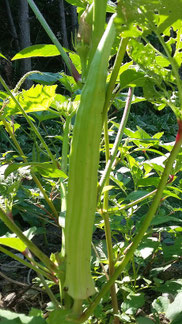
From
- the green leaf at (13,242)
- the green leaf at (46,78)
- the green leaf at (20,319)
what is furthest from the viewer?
the green leaf at (46,78)

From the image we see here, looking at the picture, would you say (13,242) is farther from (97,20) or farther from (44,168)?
(97,20)

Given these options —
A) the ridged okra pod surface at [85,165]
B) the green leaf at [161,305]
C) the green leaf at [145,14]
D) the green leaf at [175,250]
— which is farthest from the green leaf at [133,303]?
the green leaf at [145,14]

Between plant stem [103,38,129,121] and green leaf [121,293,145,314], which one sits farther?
green leaf [121,293,145,314]

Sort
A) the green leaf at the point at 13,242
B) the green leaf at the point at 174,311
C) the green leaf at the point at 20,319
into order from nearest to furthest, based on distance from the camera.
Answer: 1. the green leaf at the point at 20,319
2. the green leaf at the point at 13,242
3. the green leaf at the point at 174,311

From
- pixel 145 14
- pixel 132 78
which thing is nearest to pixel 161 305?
pixel 132 78

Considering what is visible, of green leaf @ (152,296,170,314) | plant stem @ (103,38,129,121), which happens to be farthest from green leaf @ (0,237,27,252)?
green leaf @ (152,296,170,314)

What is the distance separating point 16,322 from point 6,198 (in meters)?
0.22

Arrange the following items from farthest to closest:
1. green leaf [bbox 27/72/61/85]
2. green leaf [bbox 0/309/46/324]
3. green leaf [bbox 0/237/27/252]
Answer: green leaf [bbox 27/72/61/85] < green leaf [bbox 0/237/27/252] < green leaf [bbox 0/309/46/324]

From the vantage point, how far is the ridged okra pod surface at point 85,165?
46 centimetres

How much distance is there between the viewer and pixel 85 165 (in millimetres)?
471

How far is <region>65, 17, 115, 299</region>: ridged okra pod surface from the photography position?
1.53ft

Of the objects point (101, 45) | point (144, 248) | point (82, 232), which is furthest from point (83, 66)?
point (144, 248)

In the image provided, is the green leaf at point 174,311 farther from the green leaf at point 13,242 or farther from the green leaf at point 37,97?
the green leaf at point 37,97

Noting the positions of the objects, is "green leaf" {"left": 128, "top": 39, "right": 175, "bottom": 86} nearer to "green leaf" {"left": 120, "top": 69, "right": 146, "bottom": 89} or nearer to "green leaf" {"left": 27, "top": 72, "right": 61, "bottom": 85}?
"green leaf" {"left": 120, "top": 69, "right": 146, "bottom": 89}
